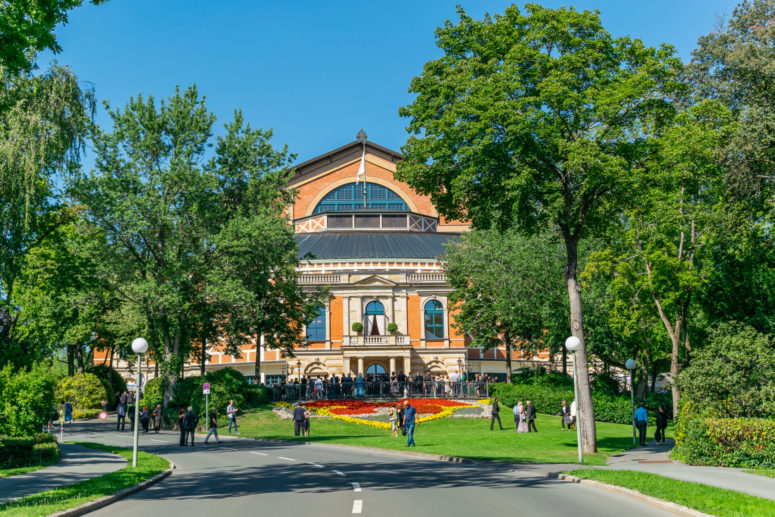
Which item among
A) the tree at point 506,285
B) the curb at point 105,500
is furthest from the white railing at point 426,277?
the curb at point 105,500

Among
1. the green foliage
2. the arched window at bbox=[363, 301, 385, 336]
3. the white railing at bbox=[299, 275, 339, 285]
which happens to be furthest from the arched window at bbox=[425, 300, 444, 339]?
the green foliage

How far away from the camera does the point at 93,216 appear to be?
35.9 metres

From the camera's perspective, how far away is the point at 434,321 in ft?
197

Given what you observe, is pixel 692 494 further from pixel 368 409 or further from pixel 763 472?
pixel 368 409

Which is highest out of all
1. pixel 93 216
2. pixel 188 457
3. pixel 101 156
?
pixel 101 156

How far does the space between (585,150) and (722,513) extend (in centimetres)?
1326

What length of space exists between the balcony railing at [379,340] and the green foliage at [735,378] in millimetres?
35468

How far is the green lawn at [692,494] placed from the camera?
10766mm

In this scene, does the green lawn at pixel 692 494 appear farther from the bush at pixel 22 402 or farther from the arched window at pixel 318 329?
the arched window at pixel 318 329

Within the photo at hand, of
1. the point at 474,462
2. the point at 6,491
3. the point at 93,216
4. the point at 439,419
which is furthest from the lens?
the point at 439,419

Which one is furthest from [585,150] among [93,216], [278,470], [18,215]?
[93,216]

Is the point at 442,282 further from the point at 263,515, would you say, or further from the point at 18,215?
the point at 263,515

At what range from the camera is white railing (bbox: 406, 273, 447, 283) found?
60531mm

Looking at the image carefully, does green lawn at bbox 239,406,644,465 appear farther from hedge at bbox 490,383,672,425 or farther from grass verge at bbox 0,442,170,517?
grass verge at bbox 0,442,170,517
